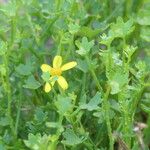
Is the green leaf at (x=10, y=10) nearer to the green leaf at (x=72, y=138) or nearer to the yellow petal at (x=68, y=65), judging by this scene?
the yellow petal at (x=68, y=65)

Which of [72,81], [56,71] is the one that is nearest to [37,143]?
[56,71]

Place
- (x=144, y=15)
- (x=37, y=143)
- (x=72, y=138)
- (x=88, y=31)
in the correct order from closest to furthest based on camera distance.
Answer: (x=37, y=143), (x=72, y=138), (x=88, y=31), (x=144, y=15)

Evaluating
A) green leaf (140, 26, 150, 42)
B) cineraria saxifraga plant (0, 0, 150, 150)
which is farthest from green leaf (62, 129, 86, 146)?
green leaf (140, 26, 150, 42)

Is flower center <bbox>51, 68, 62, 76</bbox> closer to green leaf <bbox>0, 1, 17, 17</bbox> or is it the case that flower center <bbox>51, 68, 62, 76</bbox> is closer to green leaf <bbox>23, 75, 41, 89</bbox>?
green leaf <bbox>23, 75, 41, 89</bbox>

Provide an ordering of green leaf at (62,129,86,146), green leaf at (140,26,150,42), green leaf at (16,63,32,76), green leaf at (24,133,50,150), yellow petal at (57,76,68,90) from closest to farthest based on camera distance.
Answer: green leaf at (24,133,50,150), green leaf at (62,129,86,146), yellow petal at (57,76,68,90), green leaf at (16,63,32,76), green leaf at (140,26,150,42)

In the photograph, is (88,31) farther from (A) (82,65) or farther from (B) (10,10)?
(B) (10,10)

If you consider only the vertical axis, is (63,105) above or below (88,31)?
below

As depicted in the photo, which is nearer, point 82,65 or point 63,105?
point 63,105

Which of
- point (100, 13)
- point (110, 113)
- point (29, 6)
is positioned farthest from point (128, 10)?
point (110, 113)
